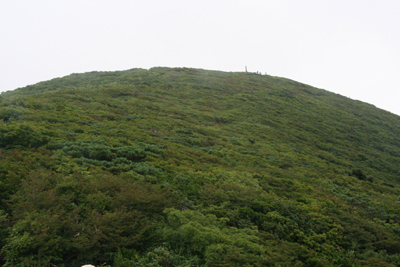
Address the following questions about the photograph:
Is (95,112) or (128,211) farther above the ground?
(95,112)

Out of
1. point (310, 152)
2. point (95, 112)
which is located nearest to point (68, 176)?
point (95, 112)

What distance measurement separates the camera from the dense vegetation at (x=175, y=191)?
541 centimetres

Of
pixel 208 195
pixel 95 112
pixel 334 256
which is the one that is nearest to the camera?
pixel 334 256

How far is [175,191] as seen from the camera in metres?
8.41

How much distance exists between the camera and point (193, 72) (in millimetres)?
40281

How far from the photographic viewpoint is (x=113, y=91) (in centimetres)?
2362

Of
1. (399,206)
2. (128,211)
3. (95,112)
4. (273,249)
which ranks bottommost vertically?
(399,206)

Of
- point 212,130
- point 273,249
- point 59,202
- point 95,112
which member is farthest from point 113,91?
point 273,249

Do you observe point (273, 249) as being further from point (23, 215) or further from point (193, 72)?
point (193, 72)

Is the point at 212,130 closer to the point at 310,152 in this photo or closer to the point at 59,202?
the point at 310,152

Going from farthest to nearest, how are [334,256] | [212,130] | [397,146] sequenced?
[397,146]
[212,130]
[334,256]

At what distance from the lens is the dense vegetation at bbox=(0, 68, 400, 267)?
5.41 m

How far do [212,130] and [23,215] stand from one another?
14.4m

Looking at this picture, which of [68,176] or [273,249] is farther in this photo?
[68,176]
